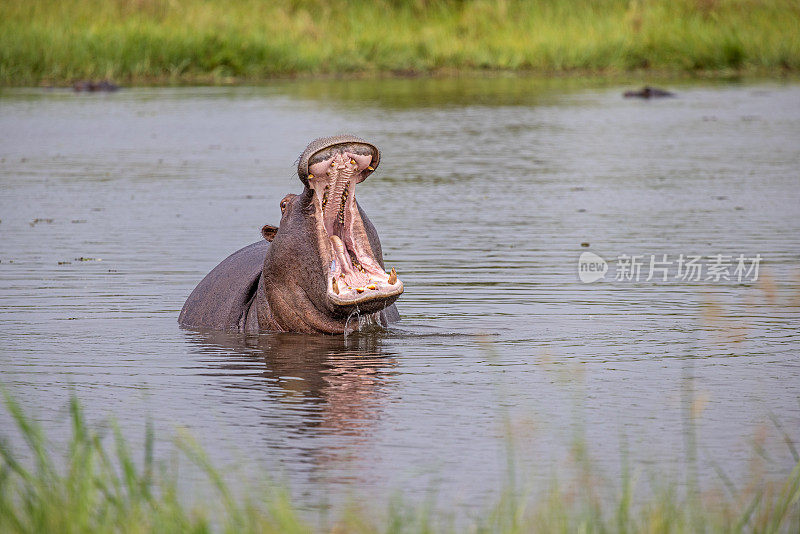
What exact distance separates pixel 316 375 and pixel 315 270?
1.90ft

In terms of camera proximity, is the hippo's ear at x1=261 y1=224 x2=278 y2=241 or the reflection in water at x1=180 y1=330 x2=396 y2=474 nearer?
the reflection in water at x1=180 y1=330 x2=396 y2=474

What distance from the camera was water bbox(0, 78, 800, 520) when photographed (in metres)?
4.82

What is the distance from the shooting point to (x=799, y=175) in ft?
41.6

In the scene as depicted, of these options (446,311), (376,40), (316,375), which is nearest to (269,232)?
(316,375)

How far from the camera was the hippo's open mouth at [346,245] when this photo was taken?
588 cm

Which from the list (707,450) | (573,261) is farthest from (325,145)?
(573,261)

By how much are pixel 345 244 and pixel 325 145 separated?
0.67 metres

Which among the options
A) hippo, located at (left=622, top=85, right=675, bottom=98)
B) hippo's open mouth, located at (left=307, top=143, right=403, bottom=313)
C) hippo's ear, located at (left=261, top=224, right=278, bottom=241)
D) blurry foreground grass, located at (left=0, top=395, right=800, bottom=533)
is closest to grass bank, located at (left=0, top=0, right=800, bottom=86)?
hippo, located at (left=622, top=85, right=675, bottom=98)

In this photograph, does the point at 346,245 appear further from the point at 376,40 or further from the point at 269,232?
the point at 376,40

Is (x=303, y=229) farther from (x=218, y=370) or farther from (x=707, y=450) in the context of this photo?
(x=707, y=450)

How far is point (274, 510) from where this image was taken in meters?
3.39

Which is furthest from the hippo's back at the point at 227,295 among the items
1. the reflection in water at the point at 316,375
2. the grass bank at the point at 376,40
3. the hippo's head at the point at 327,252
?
the grass bank at the point at 376,40

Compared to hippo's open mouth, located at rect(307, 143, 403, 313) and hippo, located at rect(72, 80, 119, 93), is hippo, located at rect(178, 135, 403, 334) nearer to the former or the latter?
hippo's open mouth, located at rect(307, 143, 403, 313)

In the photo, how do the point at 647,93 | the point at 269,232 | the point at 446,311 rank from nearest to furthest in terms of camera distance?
the point at 269,232
the point at 446,311
the point at 647,93
